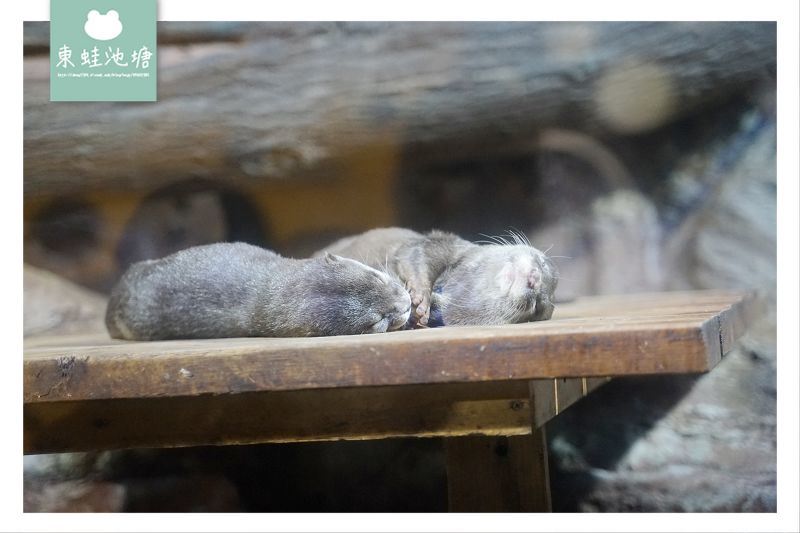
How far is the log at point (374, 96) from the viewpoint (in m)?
2.10

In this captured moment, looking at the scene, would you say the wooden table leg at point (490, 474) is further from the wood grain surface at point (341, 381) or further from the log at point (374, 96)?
the log at point (374, 96)

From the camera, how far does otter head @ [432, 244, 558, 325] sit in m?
2.02

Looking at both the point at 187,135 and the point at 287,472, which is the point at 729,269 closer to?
the point at 287,472

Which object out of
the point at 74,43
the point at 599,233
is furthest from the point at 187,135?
the point at 599,233

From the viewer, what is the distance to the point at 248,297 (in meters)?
2.00

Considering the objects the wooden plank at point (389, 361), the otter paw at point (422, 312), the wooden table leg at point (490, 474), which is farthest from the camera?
the otter paw at point (422, 312)

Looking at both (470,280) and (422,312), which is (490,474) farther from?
(470,280)

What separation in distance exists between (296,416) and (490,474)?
49cm

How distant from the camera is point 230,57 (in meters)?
2.23

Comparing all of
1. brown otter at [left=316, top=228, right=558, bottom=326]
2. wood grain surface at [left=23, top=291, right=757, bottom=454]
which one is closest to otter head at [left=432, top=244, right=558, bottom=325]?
brown otter at [left=316, top=228, right=558, bottom=326]

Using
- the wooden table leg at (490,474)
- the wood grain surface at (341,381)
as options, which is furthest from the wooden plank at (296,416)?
the wooden table leg at (490,474)

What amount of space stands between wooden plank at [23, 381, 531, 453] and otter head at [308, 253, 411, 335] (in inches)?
11.4

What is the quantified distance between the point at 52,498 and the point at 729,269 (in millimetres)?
2006

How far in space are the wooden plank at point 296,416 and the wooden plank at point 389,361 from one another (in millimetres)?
104
